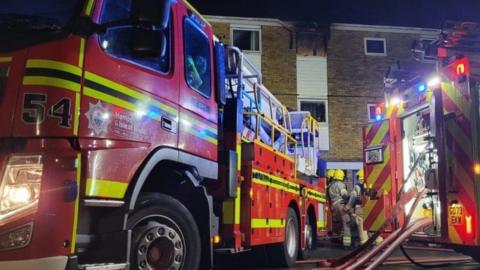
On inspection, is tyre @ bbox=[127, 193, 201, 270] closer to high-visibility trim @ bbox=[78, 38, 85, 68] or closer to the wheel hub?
the wheel hub

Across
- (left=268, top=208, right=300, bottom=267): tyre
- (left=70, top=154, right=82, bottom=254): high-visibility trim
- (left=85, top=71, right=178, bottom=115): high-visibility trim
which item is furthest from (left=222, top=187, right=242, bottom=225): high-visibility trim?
(left=70, top=154, right=82, bottom=254): high-visibility trim

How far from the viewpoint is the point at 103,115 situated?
344 cm

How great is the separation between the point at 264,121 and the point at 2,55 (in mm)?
4051

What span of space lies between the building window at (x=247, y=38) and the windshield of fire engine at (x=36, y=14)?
609 inches

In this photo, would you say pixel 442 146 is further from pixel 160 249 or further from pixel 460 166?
pixel 160 249

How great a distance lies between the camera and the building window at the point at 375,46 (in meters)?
19.5

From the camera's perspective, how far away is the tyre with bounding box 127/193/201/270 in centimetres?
379

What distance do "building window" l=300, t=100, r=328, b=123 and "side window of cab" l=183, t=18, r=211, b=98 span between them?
14084 millimetres

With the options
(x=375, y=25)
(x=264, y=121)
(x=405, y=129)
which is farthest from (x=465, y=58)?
(x=375, y=25)

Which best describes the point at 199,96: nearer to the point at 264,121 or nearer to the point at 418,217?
the point at 264,121

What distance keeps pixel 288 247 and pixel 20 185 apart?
5128mm

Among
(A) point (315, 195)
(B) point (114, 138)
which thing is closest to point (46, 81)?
(B) point (114, 138)

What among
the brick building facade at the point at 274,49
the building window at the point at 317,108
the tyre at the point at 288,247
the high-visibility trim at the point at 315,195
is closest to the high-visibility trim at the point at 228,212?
the tyre at the point at 288,247

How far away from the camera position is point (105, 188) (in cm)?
338
